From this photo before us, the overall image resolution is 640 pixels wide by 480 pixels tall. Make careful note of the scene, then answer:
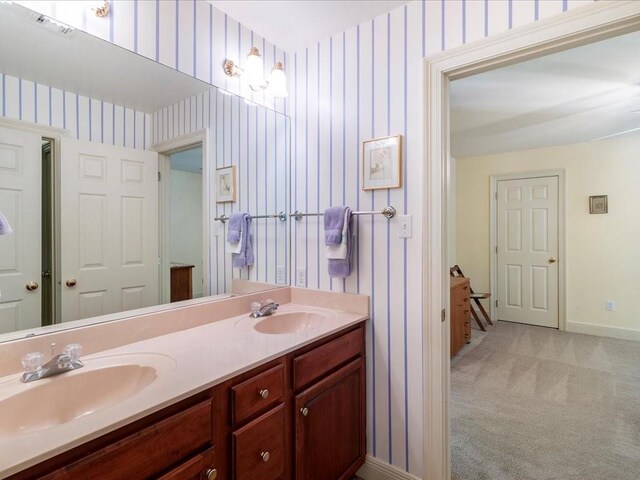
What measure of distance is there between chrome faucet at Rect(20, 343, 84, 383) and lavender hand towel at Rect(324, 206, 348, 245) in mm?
1159

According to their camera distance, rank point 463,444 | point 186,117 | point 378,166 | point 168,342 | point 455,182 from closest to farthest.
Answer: point 168,342
point 186,117
point 378,166
point 463,444
point 455,182

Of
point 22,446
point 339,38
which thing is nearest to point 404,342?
point 22,446

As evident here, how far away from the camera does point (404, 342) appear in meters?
1.66

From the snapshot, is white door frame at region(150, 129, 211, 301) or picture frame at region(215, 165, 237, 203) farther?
picture frame at region(215, 165, 237, 203)

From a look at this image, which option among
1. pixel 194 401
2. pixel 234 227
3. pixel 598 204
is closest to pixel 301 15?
pixel 234 227

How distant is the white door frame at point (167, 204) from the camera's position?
4.96 feet

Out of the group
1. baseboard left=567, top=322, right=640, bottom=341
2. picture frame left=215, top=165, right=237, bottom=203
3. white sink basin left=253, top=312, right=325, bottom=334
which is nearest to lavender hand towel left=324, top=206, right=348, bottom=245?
white sink basin left=253, top=312, right=325, bottom=334

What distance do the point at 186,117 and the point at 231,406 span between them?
4.25 feet

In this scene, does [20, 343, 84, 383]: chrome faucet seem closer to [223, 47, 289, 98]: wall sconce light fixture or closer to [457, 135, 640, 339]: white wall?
[223, 47, 289, 98]: wall sconce light fixture

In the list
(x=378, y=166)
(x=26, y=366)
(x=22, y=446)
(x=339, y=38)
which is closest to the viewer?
(x=22, y=446)

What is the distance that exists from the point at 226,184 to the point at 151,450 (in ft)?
4.38

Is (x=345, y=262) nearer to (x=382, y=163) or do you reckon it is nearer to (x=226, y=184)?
(x=382, y=163)

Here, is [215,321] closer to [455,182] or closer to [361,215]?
[361,215]

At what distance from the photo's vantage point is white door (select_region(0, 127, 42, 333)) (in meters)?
1.08
